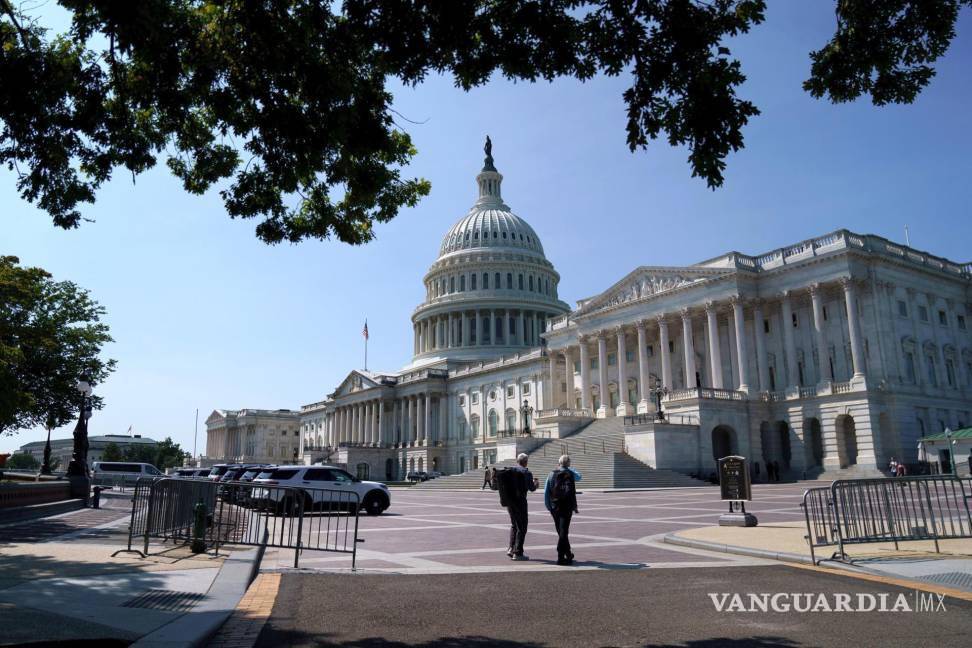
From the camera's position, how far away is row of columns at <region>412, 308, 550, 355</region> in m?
114

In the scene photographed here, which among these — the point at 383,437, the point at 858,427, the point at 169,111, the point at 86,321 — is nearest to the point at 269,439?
the point at 383,437

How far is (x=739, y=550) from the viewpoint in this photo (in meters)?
12.9

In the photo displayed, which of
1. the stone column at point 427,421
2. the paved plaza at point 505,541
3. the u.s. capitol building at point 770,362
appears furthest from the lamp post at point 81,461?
the stone column at point 427,421

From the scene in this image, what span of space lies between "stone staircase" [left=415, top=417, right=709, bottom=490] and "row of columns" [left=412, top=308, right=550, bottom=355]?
49.7 meters

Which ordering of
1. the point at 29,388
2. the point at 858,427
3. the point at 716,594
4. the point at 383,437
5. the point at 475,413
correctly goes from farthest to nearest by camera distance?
the point at 383,437, the point at 475,413, the point at 858,427, the point at 29,388, the point at 716,594

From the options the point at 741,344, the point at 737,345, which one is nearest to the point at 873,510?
the point at 741,344

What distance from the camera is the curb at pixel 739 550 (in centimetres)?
1170

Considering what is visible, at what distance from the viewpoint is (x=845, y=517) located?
12.0 m

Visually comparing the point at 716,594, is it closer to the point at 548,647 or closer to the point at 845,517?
the point at 548,647

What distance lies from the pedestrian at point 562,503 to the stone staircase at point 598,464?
35234 mm

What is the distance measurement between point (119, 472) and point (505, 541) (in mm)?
53283

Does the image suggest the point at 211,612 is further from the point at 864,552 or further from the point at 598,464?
the point at 598,464

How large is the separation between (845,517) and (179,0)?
43.4 feet

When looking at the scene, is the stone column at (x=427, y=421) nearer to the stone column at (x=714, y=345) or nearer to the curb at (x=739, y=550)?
the stone column at (x=714, y=345)
